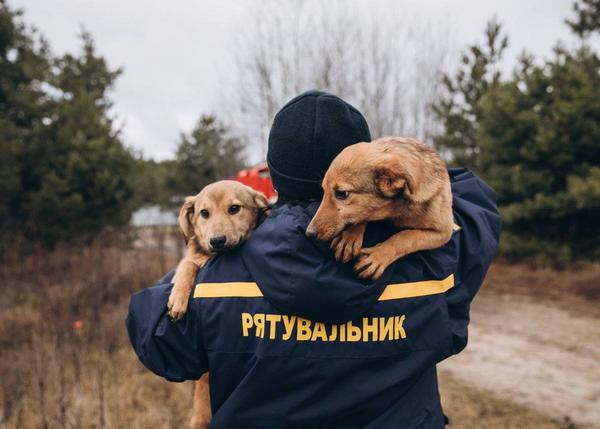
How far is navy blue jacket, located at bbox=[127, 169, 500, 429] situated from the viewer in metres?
1.61

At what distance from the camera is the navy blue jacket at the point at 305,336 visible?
1613 millimetres

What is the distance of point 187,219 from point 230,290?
1.41 m

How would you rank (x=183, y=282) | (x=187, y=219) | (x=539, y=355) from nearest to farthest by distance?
(x=183, y=282) < (x=187, y=219) < (x=539, y=355)

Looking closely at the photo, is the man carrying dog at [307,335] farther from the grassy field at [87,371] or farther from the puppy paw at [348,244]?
the grassy field at [87,371]

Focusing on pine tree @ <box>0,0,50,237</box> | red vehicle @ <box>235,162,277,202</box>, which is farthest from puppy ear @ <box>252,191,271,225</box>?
pine tree @ <box>0,0,50,237</box>

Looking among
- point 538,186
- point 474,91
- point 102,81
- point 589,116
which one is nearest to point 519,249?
point 538,186

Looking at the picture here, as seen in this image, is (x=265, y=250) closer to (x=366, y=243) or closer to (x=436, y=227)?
(x=366, y=243)

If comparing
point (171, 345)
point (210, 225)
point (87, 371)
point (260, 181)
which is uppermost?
point (260, 181)

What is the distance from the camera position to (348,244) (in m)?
1.79

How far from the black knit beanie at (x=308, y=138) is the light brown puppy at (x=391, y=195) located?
0.21 ft

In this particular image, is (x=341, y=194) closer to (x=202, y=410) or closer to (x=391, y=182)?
(x=391, y=182)

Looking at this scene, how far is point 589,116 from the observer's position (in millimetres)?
12148

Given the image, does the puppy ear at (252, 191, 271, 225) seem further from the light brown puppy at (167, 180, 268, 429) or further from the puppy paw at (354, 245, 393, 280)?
the puppy paw at (354, 245, 393, 280)

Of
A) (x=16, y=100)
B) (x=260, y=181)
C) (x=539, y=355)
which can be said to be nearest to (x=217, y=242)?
(x=260, y=181)
